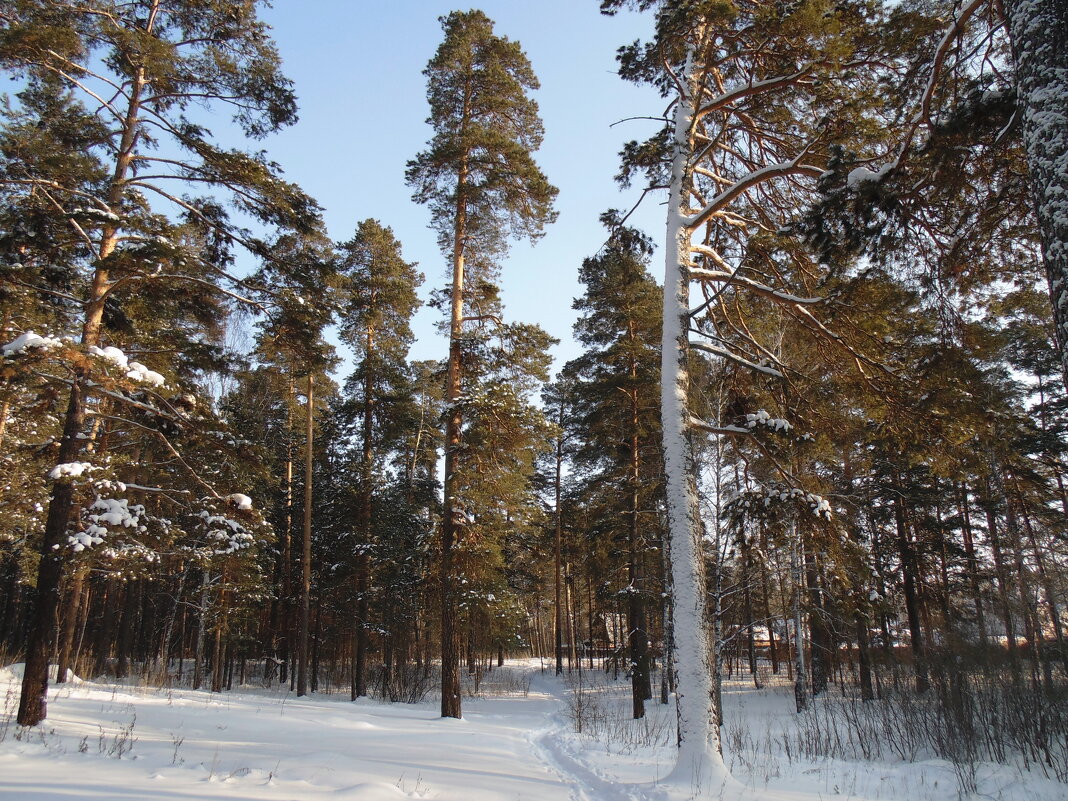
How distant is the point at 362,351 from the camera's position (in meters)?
22.4

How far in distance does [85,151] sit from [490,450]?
31.3 feet

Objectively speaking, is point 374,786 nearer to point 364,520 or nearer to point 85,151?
point 85,151

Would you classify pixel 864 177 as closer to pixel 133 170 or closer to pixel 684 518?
pixel 684 518

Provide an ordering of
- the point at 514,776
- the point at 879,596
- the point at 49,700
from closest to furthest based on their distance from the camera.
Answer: the point at 514,776 → the point at 49,700 → the point at 879,596

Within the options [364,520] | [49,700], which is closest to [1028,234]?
[49,700]

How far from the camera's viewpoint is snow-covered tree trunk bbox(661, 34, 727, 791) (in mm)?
6445

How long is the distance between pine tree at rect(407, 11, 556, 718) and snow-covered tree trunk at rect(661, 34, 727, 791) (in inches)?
260

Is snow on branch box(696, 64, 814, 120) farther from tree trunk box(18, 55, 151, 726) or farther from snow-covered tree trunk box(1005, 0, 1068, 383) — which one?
tree trunk box(18, 55, 151, 726)

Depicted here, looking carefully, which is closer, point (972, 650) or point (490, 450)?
point (972, 650)

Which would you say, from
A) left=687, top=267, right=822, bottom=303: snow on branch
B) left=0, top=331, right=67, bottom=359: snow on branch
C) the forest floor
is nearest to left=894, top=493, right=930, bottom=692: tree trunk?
the forest floor

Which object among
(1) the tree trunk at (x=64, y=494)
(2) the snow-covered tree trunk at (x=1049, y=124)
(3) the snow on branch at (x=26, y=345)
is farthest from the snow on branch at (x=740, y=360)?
(3) the snow on branch at (x=26, y=345)

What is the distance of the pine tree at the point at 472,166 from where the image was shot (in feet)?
47.1

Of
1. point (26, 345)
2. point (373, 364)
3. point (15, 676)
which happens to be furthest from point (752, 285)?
point (15, 676)

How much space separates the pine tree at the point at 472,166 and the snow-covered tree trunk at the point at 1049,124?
11362 millimetres
